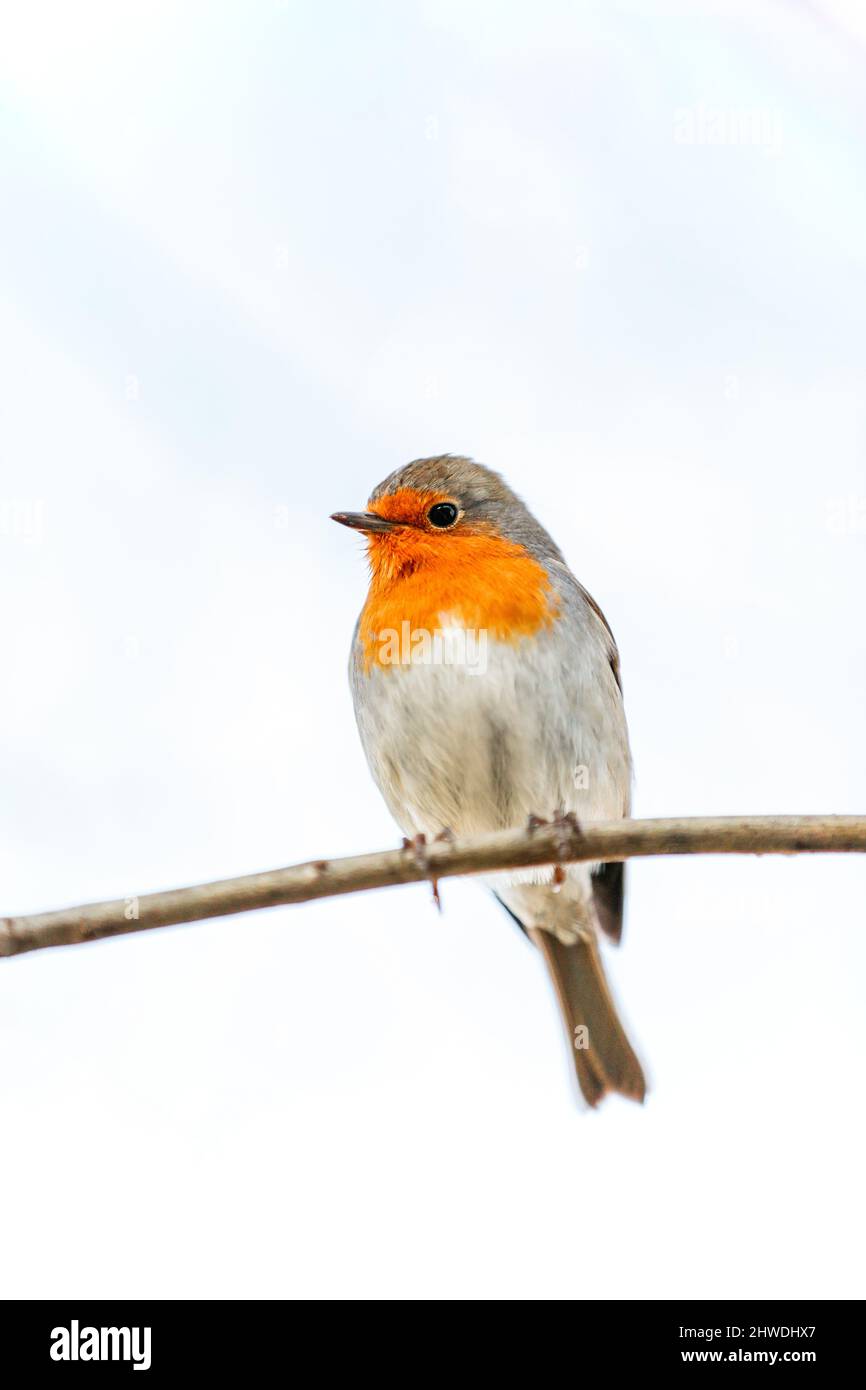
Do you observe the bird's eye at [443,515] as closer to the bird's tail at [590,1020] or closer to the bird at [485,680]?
the bird at [485,680]

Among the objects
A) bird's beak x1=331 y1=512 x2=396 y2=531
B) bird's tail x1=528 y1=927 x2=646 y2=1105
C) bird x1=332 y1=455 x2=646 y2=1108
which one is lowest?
bird's tail x1=528 y1=927 x2=646 y2=1105

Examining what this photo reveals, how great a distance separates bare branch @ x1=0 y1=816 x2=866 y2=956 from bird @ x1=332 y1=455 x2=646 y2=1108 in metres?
0.95

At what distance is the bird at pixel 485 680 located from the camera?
414 cm

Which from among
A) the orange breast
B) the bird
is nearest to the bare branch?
the bird

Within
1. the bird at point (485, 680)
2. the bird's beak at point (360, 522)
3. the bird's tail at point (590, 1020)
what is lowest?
the bird's tail at point (590, 1020)

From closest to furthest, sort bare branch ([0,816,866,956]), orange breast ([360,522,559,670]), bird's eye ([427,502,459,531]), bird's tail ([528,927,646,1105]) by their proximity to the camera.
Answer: bare branch ([0,816,866,956]), orange breast ([360,522,559,670]), bird's eye ([427,502,459,531]), bird's tail ([528,927,646,1105])

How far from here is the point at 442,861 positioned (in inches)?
112

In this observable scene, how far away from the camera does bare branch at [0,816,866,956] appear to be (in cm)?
264

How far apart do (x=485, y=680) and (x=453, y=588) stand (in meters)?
0.33

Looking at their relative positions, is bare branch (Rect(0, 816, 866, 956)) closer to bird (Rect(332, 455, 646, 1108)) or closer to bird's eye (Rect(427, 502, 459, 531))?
bird (Rect(332, 455, 646, 1108))

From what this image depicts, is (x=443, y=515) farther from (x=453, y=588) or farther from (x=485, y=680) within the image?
(x=485, y=680)

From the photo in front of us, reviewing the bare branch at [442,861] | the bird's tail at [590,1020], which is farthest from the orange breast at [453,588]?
the bird's tail at [590,1020]

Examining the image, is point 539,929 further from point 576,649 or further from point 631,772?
point 576,649

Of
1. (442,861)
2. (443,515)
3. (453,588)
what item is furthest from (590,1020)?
(442,861)
